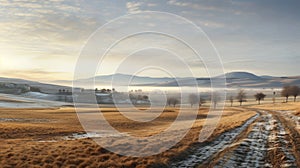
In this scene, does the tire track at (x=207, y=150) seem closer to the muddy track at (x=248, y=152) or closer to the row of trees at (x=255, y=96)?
the muddy track at (x=248, y=152)

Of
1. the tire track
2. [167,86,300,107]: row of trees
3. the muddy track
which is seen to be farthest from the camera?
[167,86,300,107]: row of trees

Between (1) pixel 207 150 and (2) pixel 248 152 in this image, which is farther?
(1) pixel 207 150

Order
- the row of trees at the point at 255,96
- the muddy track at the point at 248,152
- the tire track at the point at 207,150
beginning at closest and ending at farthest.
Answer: the muddy track at the point at 248,152 < the tire track at the point at 207,150 < the row of trees at the point at 255,96

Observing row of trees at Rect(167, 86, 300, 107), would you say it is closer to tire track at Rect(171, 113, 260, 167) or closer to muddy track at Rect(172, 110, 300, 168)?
muddy track at Rect(172, 110, 300, 168)

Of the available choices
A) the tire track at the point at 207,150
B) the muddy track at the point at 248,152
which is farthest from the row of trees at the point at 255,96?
the tire track at the point at 207,150

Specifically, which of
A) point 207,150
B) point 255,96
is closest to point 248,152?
point 207,150

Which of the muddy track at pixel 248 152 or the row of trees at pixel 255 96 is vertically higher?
the row of trees at pixel 255 96

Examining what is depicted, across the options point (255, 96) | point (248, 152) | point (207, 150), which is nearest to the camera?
point (248, 152)

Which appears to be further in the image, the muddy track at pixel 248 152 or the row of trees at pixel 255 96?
the row of trees at pixel 255 96

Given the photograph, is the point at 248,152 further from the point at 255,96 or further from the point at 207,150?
the point at 255,96

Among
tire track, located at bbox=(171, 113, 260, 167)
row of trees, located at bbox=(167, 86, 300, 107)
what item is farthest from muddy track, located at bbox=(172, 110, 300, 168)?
row of trees, located at bbox=(167, 86, 300, 107)

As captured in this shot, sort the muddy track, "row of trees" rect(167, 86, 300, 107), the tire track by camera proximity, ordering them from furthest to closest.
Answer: "row of trees" rect(167, 86, 300, 107), the tire track, the muddy track

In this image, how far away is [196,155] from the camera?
19.7 m

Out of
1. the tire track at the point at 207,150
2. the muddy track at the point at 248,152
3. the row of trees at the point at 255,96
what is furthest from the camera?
the row of trees at the point at 255,96
